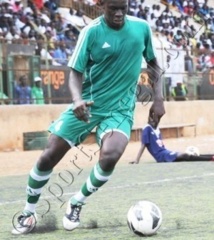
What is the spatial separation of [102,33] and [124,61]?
1.04 ft

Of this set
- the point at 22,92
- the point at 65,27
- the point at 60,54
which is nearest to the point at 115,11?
the point at 22,92

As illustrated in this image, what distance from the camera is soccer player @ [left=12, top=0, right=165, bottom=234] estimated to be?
22.0ft

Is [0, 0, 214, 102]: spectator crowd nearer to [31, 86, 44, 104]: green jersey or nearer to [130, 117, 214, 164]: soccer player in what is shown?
[31, 86, 44, 104]: green jersey

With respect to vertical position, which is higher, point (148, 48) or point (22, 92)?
point (148, 48)

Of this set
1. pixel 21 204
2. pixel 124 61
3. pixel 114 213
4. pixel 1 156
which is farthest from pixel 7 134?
pixel 124 61

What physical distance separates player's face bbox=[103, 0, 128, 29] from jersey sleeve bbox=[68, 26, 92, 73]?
209 millimetres

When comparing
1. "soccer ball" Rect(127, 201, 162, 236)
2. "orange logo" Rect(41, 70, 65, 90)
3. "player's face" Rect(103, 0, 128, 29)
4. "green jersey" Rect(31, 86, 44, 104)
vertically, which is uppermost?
"player's face" Rect(103, 0, 128, 29)

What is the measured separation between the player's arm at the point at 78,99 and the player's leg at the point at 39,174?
0.44 m

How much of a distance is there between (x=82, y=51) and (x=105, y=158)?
3.05 feet

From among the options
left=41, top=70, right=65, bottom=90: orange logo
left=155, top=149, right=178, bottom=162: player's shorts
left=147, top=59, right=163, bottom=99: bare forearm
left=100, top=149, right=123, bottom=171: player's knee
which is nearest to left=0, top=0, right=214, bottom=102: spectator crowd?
left=41, top=70, right=65, bottom=90: orange logo

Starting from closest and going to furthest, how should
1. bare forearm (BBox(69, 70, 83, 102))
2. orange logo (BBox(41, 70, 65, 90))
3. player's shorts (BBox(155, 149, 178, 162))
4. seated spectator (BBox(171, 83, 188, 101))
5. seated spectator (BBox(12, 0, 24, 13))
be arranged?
bare forearm (BBox(69, 70, 83, 102)) < player's shorts (BBox(155, 149, 178, 162)) < orange logo (BBox(41, 70, 65, 90)) < seated spectator (BBox(171, 83, 188, 101)) < seated spectator (BBox(12, 0, 24, 13))

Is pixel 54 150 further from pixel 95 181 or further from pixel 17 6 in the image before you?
pixel 17 6

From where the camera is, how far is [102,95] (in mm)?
6840

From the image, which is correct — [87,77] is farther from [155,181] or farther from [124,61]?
[155,181]
